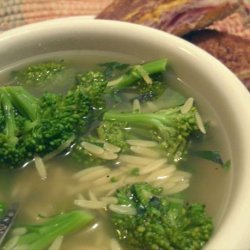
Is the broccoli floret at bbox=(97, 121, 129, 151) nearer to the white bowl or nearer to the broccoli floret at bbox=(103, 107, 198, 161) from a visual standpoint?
the broccoli floret at bbox=(103, 107, 198, 161)

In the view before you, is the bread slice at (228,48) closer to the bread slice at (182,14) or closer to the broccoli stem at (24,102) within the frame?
the bread slice at (182,14)

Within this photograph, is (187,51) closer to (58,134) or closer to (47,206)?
(58,134)

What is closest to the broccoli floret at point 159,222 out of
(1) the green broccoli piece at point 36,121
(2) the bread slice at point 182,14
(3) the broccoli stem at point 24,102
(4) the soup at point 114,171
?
(4) the soup at point 114,171

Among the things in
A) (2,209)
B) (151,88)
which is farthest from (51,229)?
(151,88)

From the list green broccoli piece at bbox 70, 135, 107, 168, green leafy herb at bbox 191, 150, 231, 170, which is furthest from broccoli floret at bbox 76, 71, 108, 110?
green leafy herb at bbox 191, 150, 231, 170

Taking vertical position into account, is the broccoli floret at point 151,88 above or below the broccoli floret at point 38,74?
below

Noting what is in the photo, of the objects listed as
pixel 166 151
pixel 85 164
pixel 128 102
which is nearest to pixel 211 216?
pixel 166 151
